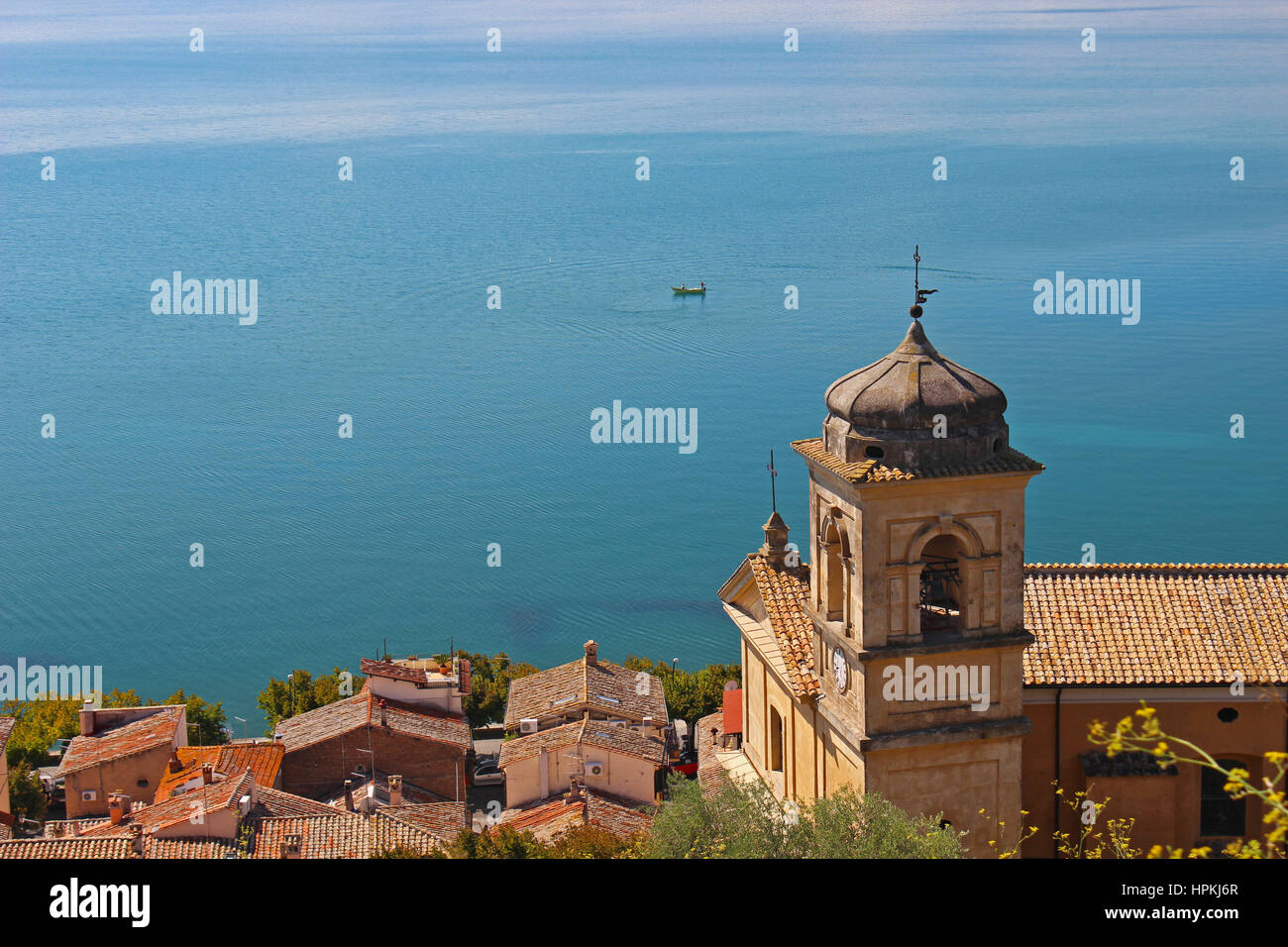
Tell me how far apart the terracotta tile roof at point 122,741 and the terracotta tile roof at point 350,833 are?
6.62 meters

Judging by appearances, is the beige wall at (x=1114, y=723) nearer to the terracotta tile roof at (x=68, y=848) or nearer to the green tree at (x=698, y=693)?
the terracotta tile roof at (x=68, y=848)

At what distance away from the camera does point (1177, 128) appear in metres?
151

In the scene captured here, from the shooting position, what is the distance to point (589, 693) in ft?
128

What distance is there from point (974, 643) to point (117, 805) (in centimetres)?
2327

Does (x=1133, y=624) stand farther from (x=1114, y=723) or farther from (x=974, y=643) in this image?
(x=974, y=643)

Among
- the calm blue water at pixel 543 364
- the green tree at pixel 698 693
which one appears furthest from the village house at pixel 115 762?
the calm blue water at pixel 543 364

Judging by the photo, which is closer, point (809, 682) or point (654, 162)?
point (809, 682)

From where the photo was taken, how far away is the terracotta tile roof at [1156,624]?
18531 millimetres

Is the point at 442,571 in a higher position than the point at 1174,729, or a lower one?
lower

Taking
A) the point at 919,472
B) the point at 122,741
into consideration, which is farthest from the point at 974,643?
the point at 122,741

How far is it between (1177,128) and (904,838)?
14887cm

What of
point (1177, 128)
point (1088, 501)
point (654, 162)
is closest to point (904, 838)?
point (1088, 501)

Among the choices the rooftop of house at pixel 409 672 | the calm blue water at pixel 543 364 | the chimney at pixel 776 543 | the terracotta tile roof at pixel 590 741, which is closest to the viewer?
the chimney at pixel 776 543
